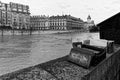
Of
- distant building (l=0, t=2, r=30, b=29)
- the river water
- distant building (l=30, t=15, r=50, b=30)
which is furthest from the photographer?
distant building (l=30, t=15, r=50, b=30)

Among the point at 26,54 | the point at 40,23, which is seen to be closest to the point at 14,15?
the point at 40,23

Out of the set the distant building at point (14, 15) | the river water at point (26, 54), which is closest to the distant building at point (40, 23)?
the distant building at point (14, 15)

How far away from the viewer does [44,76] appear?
3.01 m

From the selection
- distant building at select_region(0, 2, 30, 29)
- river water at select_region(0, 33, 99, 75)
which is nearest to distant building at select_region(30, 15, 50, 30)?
distant building at select_region(0, 2, 30, 29)

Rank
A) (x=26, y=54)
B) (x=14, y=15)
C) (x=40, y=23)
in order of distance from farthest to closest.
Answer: (x=40, y=23) → (x=14, y=15) → (x=26, y=54)

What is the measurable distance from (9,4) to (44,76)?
118 meters

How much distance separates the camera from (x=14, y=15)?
358 ft

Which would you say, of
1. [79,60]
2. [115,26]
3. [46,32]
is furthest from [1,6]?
[79,60]

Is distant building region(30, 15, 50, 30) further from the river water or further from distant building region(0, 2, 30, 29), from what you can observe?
the river water

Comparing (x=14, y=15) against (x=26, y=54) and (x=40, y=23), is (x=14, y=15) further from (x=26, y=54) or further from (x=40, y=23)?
(x=26, y=54)

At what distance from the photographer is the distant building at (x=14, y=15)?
99256 mm

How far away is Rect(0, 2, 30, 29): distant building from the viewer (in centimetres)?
9926

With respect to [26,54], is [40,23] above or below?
above

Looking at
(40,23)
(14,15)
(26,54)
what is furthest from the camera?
(40,23)
